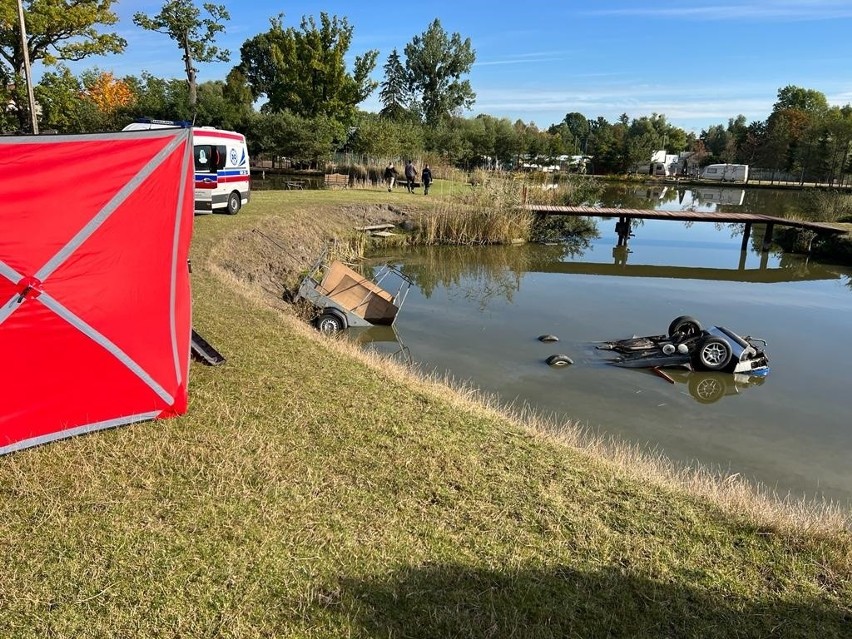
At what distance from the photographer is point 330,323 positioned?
1130 cm

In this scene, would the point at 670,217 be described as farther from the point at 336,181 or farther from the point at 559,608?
the point at 559,608

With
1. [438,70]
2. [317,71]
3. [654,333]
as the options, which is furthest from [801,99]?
[654,333]

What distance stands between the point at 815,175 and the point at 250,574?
249 ft

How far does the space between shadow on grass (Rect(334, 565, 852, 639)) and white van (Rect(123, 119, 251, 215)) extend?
15.4 metres

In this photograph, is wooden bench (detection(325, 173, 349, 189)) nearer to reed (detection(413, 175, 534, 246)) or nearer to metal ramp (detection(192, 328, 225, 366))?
reed (detection(413, 175, 534, 246))

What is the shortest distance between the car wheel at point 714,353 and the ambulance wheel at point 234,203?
44.6ft

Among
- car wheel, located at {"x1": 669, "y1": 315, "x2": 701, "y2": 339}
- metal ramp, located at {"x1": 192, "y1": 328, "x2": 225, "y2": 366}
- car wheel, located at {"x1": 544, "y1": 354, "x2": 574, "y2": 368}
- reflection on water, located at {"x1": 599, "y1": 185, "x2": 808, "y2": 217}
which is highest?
reflection on water, located at {"x1": 599, "y1": 185, "x2": 808, "y2": 217}

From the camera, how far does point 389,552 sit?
3.51 meters

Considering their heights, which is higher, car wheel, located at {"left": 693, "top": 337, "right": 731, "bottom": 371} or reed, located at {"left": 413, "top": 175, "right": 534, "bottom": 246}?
reed, located at {"left": 413, "top": 175, "right": 534, "bottom": 246}

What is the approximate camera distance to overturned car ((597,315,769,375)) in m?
9.81

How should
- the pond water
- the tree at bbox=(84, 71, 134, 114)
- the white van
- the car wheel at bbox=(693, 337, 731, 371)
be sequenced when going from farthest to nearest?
the tree at bbox=(84, 71, 134, 114), the white van, the car wheel at bbox=(693, 337, 731, 371), the pond water

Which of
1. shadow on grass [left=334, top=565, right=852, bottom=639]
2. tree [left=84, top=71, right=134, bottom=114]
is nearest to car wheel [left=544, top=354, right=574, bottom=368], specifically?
shadow on grass [left=334, top=565, right=852, bottom=639]

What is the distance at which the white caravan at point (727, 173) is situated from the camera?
71938 millimetres

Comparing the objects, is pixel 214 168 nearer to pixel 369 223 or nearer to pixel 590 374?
pixel 369 223
